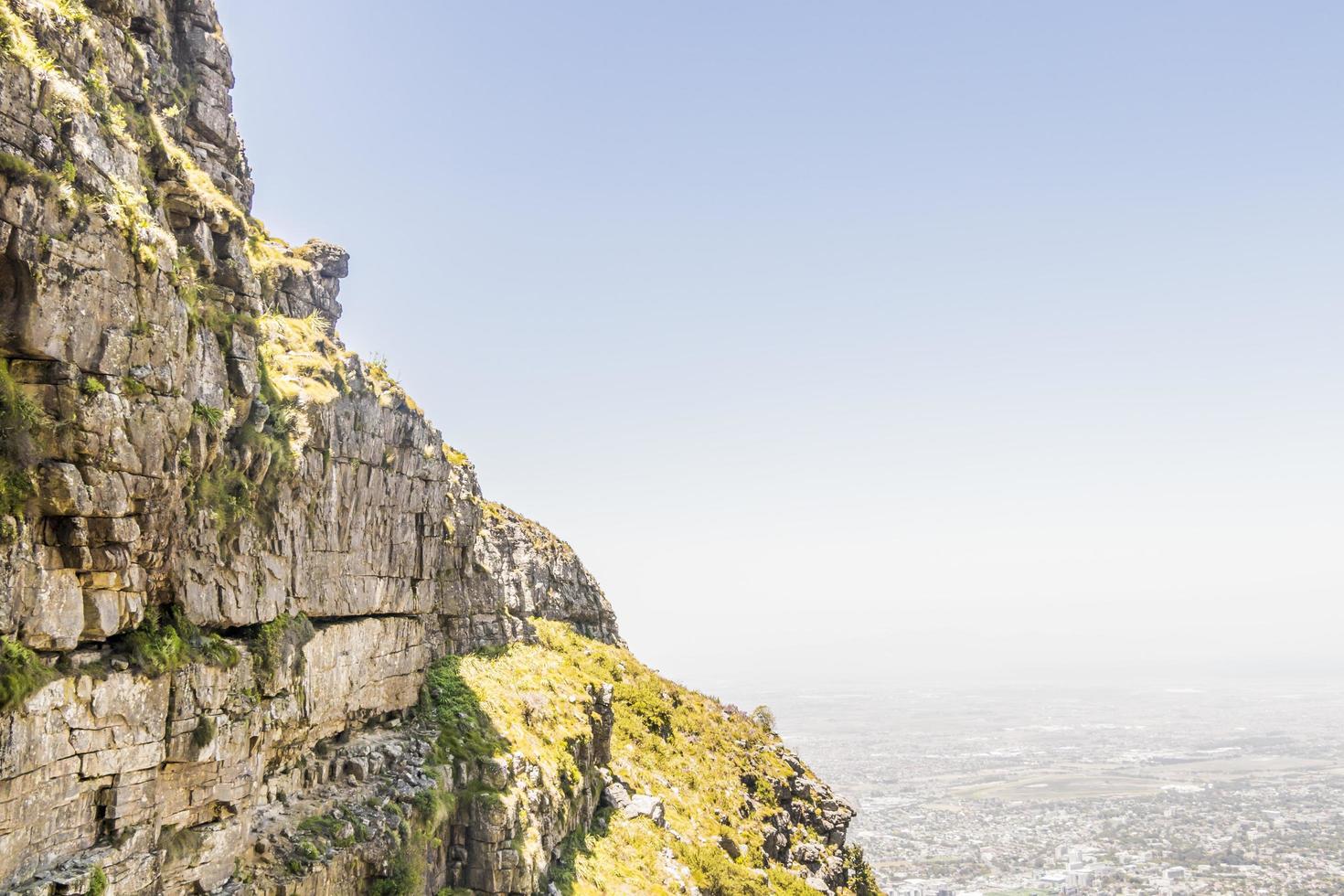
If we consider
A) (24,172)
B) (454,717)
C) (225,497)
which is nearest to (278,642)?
(225,497)

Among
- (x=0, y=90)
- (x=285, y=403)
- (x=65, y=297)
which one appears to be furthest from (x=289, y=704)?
(x=0, y=90)

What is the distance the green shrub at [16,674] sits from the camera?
15.2 metres

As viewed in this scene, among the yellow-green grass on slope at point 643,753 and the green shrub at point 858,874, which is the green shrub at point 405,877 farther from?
the green shrub at point 858,874

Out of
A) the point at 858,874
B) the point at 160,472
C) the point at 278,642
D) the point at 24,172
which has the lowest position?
the point at 858,874

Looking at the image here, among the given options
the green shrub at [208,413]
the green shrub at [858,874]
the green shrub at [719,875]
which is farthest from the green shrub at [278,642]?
the green shrub at [858,874]

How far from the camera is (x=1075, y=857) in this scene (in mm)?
169375

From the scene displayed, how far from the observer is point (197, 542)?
69.2ft

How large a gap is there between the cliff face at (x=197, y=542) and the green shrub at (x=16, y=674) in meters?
0.05

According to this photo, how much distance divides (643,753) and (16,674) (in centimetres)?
3783

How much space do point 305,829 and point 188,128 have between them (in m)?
20.7

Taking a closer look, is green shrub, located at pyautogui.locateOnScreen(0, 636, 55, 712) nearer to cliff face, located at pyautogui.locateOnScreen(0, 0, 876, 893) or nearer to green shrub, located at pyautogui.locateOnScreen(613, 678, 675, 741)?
cliff face, located at pyautogui.locateOnScreen(0, 0, 876, 893)

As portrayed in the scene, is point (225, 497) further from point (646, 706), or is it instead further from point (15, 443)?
point (646, 706)

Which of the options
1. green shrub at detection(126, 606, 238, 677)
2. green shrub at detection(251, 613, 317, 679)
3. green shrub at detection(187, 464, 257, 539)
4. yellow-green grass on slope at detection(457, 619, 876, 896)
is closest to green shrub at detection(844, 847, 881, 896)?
yellow-green grass on slope at detection(457, 619, 876, 896)

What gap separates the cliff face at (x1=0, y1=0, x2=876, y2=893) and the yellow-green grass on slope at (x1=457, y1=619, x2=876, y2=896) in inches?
59.4
